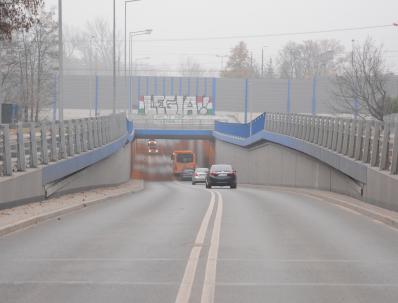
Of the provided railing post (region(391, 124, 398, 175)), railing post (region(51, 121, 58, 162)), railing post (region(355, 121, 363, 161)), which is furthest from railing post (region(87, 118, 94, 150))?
railing post (region(391, 124, 398, 175))

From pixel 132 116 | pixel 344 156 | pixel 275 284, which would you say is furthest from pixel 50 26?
pixel 275 284

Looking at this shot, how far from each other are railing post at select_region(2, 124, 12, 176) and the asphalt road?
80.0 inches

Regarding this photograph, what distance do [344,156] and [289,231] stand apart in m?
11.7

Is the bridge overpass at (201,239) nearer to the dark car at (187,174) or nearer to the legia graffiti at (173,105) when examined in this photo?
the dark car at (187,174)

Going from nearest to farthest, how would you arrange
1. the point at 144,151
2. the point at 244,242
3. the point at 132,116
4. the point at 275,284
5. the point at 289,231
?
1. the point at 275,284
2. the point at 244,242
3. the point at 289,231
4. the point at 132,116
5. the point at 144,151

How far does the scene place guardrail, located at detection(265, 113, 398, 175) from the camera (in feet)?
64.3

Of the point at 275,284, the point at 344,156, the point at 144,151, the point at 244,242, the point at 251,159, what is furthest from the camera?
the point at 144,151

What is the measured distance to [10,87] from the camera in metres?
50.8

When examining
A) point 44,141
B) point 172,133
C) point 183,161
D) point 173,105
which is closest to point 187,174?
point 183,161

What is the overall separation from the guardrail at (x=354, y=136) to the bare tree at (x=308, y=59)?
9470cm

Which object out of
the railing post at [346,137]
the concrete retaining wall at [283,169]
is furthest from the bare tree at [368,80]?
the railing post at [346,137]

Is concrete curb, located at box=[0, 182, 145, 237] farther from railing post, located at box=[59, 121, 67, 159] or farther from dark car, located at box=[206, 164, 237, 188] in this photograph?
dark car, located at box=[206, 164, 237, 188]

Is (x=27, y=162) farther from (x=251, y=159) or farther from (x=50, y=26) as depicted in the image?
(x=251, y=159)

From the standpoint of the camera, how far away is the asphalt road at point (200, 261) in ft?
26.7
